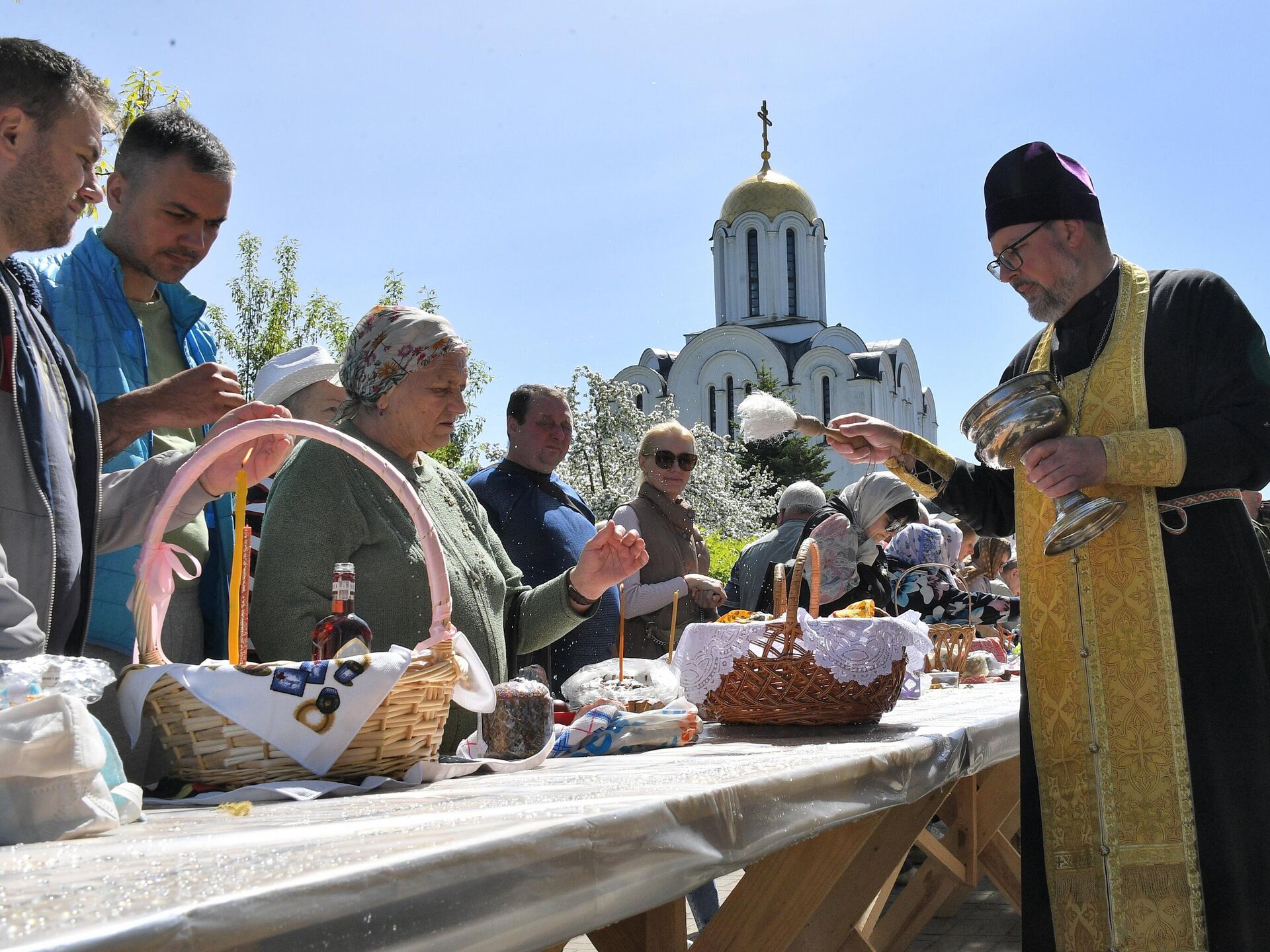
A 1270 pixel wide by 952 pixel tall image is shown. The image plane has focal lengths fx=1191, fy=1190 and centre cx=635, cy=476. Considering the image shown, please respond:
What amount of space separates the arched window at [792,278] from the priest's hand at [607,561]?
4979 centimetres

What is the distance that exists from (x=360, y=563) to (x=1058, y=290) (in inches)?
68.0

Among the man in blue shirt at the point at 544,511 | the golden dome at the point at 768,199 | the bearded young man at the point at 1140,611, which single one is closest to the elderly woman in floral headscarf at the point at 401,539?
the bearded young man at the point at 1140,611

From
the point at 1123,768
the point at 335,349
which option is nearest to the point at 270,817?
the point at 1123,768

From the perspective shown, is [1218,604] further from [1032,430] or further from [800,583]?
[800,583]

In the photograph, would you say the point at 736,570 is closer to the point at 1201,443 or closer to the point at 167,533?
the point at 1201,443

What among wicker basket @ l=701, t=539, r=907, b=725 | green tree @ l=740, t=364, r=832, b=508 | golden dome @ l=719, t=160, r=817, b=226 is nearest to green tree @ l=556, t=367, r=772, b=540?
green tree @ l=740, t=364, r=832, b=508

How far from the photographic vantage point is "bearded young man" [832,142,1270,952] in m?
2.38

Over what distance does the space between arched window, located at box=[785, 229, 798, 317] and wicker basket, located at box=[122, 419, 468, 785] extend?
166 ft

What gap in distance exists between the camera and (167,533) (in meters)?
2.16

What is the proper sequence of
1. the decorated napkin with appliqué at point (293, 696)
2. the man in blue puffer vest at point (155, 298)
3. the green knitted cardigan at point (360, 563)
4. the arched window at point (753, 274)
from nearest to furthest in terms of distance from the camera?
the decorated napkin with appliqué at point (293, 696) → the green knitted cardigan at point (360, 563) → the man in blue puffer vest at point (155, 298) → the arched window at point (753, 274)

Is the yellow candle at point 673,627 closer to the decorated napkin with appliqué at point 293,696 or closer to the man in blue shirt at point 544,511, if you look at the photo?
the man in blue shirt at point 544,511

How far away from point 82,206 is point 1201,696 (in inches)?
88.1

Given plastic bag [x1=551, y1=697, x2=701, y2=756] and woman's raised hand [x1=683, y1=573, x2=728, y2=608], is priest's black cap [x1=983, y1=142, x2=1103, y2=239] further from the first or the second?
woman's raised hand [x1=683, y1=573, x2=728, y2=608]

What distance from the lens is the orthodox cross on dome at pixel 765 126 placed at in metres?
52.1
